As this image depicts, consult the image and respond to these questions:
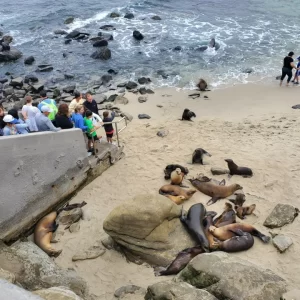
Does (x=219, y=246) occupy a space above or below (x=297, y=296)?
below

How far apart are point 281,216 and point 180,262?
2885 millimetres

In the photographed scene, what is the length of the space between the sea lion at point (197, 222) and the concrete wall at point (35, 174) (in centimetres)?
332

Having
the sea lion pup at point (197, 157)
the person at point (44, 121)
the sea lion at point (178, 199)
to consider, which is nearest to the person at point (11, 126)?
the person at point (44, 121)

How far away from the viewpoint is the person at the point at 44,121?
953 cm

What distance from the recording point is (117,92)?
1906 cm

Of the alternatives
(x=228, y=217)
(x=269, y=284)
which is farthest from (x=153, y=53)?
(x=269, y=284)

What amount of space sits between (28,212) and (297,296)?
6.30 m

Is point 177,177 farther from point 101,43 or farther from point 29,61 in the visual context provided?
point 101,43

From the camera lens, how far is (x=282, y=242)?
28.2 feet

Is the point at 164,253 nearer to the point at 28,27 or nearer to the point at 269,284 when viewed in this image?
the point at 269,284

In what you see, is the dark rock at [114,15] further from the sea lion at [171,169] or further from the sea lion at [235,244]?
the sea lion at [235,244]

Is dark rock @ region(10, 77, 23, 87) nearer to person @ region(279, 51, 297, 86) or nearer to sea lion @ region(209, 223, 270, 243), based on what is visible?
person @ region(279, 51, 297, 86)

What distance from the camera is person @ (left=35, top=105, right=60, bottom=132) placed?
31.3 ft

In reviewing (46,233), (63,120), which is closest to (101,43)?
(63,120)
